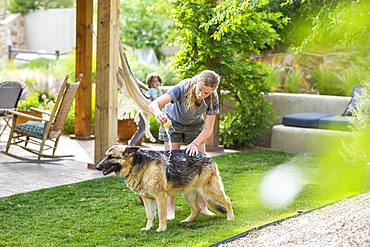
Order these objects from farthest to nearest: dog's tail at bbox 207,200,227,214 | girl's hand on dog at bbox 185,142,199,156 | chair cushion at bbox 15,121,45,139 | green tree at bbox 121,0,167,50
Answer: green tree at bbox 121,0,167,50, chair cushion at bbox 15,121,45,139, dog's tail at bbox 207,200,227,214, girl's hand on dog at bbox 185,142,199,156

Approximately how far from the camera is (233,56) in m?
9.62

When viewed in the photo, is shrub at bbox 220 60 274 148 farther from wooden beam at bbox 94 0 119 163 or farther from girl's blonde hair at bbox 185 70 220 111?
girl's blonde hair at bbox 185 70 220 111

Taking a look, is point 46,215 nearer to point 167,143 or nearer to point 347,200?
point 167,143

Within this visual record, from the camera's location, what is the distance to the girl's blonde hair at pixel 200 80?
5.07m

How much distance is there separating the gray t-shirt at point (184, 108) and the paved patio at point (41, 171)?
71.1 inches

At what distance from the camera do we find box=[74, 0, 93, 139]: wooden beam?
31.5 feet

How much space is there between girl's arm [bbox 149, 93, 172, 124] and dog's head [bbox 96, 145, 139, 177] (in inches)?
12.6

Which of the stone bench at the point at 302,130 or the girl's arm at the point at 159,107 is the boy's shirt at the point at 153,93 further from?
the girl's arm at the point at 159,107

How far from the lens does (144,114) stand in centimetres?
795

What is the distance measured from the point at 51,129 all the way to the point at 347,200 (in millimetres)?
3614

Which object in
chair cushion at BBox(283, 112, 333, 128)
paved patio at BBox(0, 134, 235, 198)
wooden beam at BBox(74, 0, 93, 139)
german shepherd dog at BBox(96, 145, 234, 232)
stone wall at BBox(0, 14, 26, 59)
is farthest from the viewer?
stone wall at BBox(0, 14, 26, 59)

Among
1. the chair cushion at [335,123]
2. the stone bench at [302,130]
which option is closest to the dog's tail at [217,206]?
the stone bench at [302,130]

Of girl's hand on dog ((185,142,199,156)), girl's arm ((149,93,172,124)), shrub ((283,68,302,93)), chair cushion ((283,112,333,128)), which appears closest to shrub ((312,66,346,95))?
shrub ((283,68,302,93))

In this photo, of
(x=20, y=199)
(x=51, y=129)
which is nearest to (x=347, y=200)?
(x=20, y=199)
